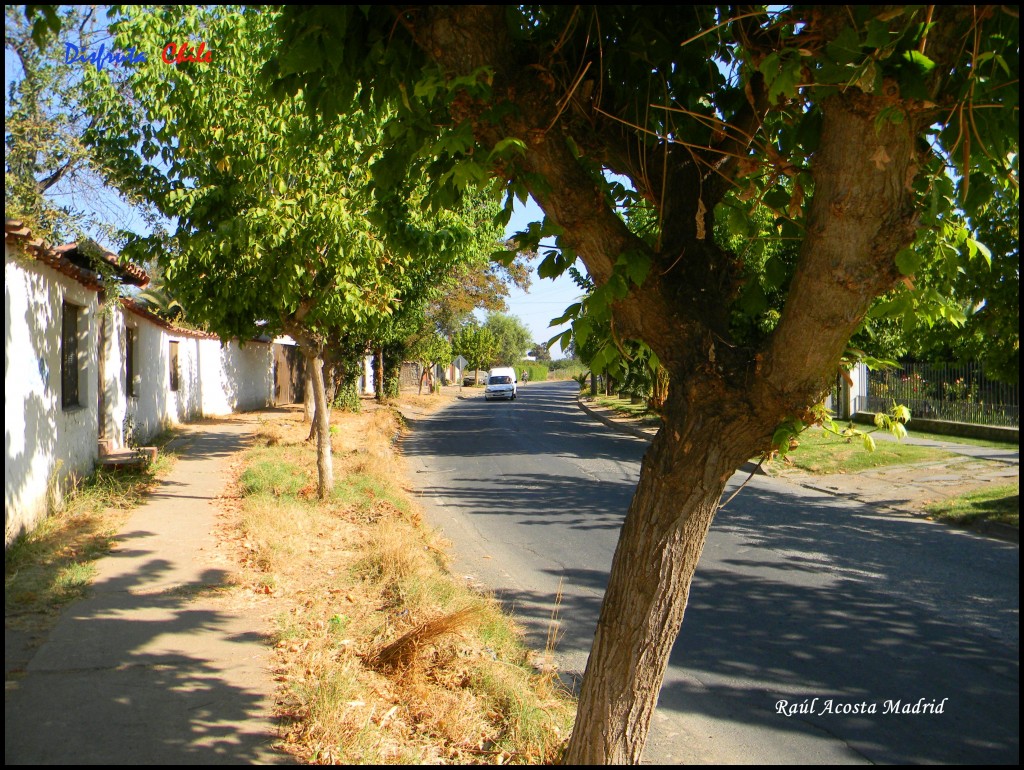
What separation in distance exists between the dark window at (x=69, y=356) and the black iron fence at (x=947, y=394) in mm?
15107

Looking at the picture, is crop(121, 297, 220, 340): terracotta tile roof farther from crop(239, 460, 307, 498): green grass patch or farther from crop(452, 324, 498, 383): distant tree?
crop(452, 324, 498, 383): distant tree

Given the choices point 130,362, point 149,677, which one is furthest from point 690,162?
point 130,362

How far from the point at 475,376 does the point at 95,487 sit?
57.2 m

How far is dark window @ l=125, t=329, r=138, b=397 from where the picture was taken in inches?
544

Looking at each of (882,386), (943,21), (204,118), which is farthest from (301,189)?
(882,386)

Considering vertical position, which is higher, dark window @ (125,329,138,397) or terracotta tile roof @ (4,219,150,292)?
terracotta tile roof @ (4,219,150,292)

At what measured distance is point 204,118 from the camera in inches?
327

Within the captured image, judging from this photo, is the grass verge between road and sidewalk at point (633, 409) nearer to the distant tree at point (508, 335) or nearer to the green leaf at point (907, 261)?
the green leaf at point (907, 261)

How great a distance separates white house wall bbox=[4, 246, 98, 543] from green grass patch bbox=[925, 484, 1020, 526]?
10594 millimetres

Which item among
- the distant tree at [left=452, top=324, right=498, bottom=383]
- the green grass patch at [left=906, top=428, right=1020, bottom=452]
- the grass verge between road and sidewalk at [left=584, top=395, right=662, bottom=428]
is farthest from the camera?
the distant tree at [left=452, top=324, right=498, bottom=383]

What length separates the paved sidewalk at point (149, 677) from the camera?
3553 millimetres

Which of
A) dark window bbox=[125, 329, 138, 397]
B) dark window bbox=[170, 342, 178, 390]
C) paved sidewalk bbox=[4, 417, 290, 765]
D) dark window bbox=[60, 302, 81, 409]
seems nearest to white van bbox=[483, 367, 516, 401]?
dark window bbox=[170, 342, 178, 390]

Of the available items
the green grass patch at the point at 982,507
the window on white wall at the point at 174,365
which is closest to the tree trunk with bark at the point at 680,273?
the green grass patch at the point at 982,507

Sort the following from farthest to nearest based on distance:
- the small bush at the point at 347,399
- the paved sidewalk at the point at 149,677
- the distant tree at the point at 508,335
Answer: the distant tree at the point at 508,335 → the small bush at the point at 347,399 → the paved sidewalk at the point at 149,677
